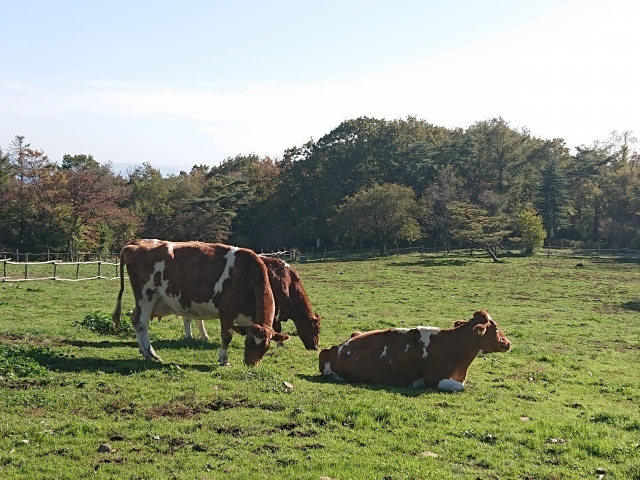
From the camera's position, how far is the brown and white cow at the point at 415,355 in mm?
10859

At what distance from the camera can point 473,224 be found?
60.5 meters

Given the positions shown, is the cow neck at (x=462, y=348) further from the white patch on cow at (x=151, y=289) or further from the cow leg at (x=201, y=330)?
the cow leg at (x=201, y=330)

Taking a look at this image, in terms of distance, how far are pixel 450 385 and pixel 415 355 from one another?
0.81 meters

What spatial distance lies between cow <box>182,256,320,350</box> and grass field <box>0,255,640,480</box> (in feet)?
1.58

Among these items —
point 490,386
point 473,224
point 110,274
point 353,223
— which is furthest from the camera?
point 353,223

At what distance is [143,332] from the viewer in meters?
12.3

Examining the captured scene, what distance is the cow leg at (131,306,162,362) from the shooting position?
1200 centimetres

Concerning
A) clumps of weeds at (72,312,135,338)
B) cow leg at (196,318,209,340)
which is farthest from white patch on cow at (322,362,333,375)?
clumps of weeds at (72,312,135,338)

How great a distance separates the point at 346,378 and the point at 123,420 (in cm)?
449

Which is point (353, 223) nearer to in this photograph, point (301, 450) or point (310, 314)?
point (310, 314)

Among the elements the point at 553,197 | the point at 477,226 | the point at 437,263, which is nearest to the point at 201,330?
the point at 437,263

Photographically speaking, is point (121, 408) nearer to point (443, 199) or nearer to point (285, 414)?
point (285, 414)

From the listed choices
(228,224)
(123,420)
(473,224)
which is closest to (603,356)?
(123,420)

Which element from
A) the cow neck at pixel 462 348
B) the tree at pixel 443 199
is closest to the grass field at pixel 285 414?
the cow neck at pixel 462 348
